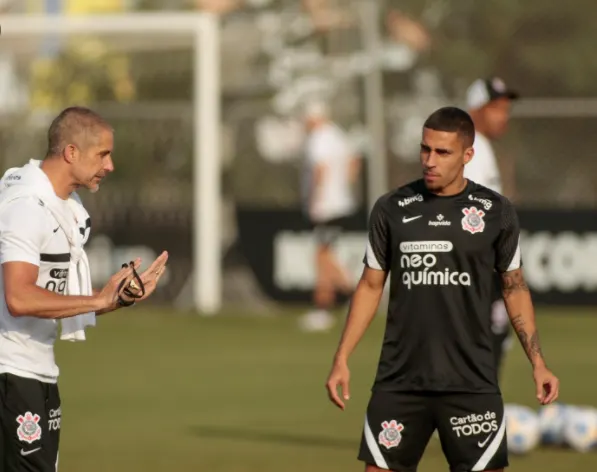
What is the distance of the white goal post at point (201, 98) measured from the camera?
2369cm

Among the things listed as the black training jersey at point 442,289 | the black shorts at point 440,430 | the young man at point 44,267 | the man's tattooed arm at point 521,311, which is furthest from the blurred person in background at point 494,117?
the young man at point 44,267

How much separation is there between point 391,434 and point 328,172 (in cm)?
1417

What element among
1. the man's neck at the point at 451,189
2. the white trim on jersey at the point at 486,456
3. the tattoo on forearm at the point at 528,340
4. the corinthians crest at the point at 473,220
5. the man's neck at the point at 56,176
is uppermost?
the man's neck at the point at 56,176

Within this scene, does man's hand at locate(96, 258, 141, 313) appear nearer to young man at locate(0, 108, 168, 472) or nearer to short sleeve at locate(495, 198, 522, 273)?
young man at locate(0, 108, 168, 472)

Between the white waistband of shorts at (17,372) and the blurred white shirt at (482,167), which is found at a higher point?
the blurred white shirt at (482,167)

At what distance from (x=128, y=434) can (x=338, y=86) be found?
13.2 metres

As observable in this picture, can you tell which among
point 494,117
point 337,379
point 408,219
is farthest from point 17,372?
point 494,117

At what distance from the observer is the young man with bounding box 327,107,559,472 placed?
7.94 metres

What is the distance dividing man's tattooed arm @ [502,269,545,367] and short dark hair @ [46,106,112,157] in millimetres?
2159

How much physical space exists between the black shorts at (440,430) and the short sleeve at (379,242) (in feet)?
2.09

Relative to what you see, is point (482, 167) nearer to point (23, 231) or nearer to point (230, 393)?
point (23, 231)

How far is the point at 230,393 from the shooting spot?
1535 cm

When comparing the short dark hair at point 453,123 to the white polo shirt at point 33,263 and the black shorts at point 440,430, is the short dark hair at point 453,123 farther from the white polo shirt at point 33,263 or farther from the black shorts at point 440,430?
the white polo shirt at point 33,263

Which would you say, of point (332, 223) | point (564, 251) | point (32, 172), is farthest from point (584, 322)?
point (32, 172)
